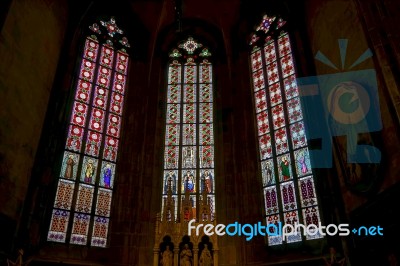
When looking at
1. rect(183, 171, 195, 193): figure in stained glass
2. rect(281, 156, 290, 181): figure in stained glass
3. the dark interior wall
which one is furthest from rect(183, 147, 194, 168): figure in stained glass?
the dark interior wall

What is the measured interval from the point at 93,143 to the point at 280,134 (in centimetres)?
598

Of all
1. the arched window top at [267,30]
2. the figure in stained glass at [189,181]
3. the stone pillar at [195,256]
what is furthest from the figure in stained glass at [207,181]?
the arched window top at [267,30]

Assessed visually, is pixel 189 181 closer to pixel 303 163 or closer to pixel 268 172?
pixel 268 172

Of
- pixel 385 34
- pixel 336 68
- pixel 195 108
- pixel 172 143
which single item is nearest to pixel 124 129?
pixel 172 143

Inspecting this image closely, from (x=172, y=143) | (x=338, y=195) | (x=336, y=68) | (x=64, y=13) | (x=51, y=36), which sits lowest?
(x=338, y=195)

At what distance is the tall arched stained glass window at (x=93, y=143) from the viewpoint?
11.5 metres

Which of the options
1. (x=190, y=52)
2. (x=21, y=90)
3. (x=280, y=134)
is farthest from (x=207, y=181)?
(x=21, y=90)

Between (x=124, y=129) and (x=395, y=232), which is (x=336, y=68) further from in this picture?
→ (x=124, y=129)

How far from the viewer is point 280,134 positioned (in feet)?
42.7

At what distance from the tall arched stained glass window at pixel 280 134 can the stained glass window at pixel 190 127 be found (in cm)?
176

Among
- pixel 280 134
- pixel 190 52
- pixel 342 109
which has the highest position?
pixel 190 52

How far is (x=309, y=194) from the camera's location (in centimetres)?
1149

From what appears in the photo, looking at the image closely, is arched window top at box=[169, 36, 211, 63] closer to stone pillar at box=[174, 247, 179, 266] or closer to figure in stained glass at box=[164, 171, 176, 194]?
figure in stained glass at box=[164, 171, 176, 194]

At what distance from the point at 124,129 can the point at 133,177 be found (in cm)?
184
